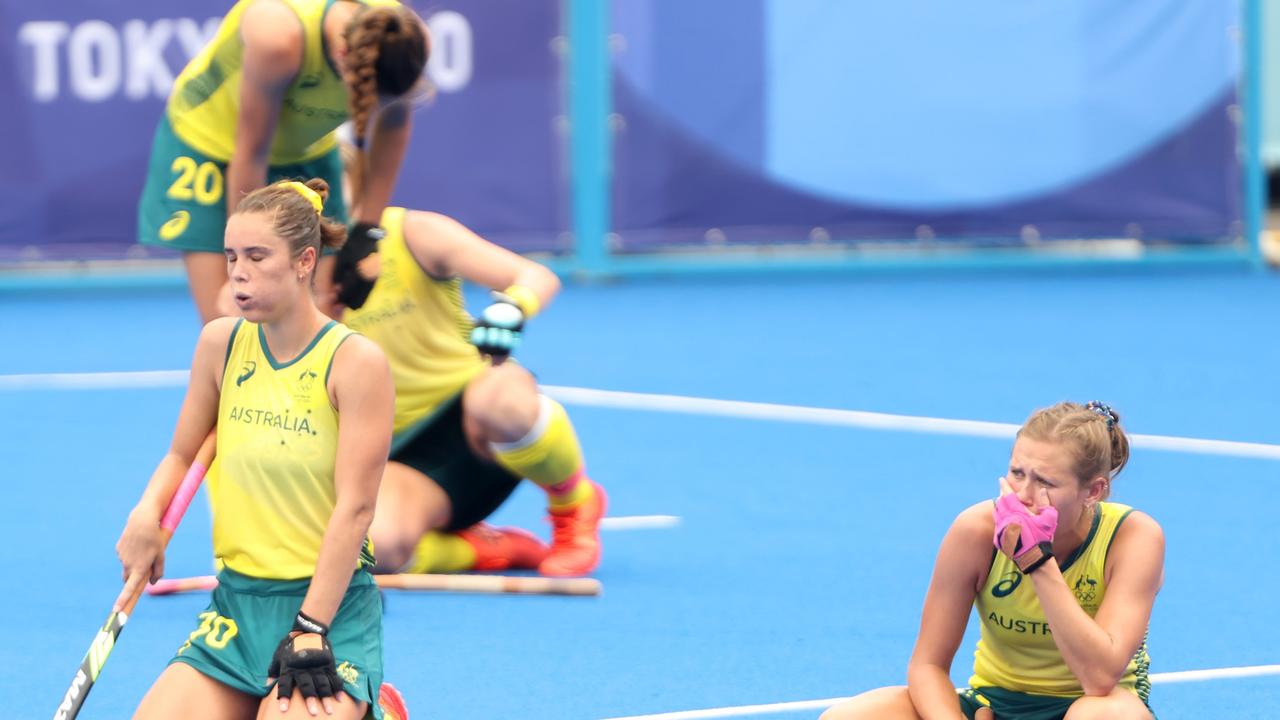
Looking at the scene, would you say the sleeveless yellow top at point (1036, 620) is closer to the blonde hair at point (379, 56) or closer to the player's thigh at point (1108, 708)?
the player's thigh at point (1108, 708)

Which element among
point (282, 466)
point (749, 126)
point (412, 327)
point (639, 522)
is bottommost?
point (639, 522)

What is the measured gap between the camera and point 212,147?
237 inches

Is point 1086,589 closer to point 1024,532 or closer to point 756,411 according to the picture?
point 1024,532

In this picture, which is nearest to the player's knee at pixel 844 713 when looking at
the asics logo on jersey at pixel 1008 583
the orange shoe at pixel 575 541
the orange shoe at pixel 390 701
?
the asics logo on jersey at pixel 1008 583

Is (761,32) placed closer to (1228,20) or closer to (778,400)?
(1228,20)

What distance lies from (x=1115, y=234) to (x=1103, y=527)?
9.74 metres

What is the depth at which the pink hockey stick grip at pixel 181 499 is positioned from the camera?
12.9ft

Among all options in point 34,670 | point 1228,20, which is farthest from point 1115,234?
point 34,670

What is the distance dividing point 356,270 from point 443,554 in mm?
927

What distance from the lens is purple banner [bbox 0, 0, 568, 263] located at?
1207 centimetres

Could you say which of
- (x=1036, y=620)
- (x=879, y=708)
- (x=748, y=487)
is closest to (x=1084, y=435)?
(x=1036, y=620)

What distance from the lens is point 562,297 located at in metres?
12.7

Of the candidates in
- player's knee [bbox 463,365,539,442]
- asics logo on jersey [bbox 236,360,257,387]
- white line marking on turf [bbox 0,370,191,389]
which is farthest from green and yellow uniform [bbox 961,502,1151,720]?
white line marking on turf [bbox 0,370,191,389]

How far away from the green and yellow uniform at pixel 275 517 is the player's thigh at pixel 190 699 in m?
0.02
